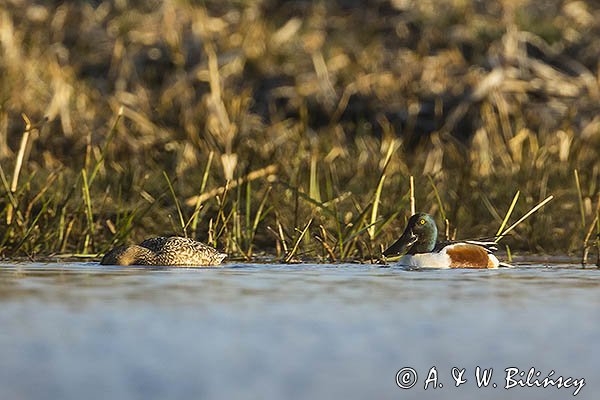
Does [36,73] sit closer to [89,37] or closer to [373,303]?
[89,37]

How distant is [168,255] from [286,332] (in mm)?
2498

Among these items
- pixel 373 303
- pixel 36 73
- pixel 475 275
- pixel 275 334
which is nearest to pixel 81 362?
pixel 275 334

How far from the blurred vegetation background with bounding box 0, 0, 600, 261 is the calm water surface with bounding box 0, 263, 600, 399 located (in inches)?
49.6

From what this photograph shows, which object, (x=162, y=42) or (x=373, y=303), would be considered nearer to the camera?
(x=373, y=303)

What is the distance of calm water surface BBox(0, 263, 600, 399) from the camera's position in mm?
3555

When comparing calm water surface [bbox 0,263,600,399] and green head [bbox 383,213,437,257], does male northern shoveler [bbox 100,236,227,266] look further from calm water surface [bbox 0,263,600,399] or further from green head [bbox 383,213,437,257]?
green head [bbox 383,213,437,257]

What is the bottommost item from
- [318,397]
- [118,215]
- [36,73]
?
[318,397]

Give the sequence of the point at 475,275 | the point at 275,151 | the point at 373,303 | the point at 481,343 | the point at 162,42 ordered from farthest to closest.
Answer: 1. the point at 162,42
2. the point at 275,151
3. the point at 475,275
4. the point at 373,303
5. the point at 481,343

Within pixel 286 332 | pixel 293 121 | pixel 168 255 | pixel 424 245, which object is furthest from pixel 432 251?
pixel 293 121

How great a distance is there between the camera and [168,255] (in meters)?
6.81

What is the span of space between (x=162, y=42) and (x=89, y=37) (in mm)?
802

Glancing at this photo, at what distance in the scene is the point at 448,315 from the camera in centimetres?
479

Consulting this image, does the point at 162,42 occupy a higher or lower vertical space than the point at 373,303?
higher

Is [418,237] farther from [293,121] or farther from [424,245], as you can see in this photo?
[293,121]
